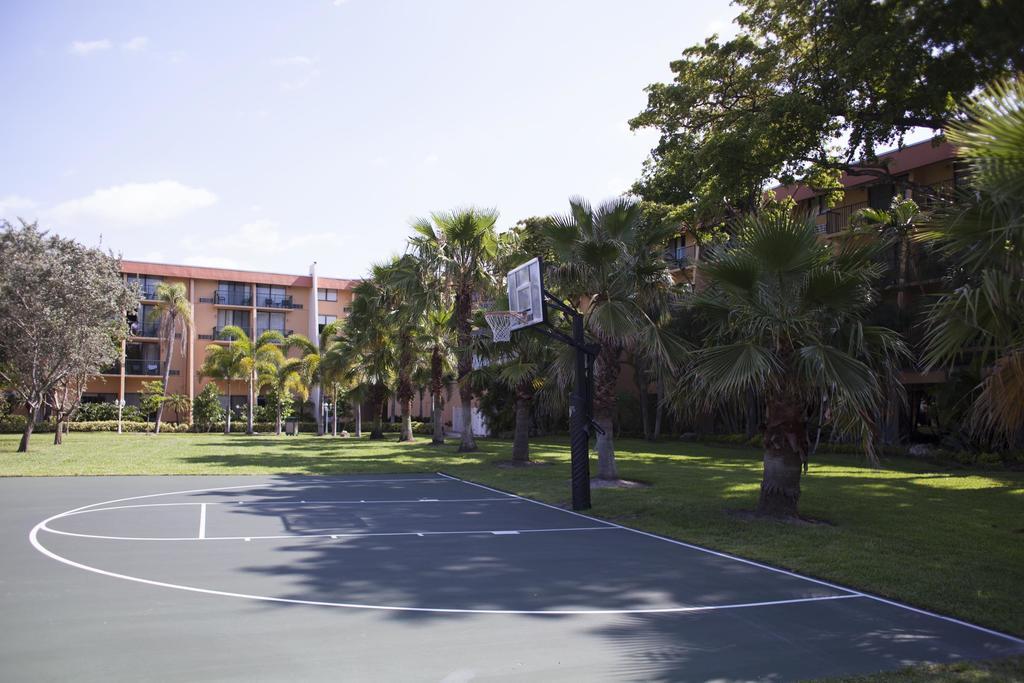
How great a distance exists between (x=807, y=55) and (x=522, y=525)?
1614 centimetres

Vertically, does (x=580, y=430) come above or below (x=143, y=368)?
below

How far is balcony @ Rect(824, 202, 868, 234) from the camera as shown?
31542 millimetres

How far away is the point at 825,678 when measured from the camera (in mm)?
5824

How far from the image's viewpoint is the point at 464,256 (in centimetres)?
2659

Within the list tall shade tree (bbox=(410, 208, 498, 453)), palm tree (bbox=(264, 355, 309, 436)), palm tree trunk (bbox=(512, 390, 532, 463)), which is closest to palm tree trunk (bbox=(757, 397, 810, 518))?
palm tree trunk (bbox=(512, 390, 532, 463))

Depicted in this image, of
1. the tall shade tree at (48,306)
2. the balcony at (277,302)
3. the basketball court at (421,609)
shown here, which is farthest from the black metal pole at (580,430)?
the balcony at (277,302)

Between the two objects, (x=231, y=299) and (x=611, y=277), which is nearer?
(x=611, y=277)

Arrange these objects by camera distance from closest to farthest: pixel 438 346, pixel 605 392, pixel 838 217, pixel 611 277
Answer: pixel 611 277
pixel 605 392
pixel 438 346
pixel 838 217

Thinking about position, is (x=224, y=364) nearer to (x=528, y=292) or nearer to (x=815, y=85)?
(x=528, y=292)

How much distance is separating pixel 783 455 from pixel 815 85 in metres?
12.5

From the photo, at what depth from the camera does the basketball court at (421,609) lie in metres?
6.16

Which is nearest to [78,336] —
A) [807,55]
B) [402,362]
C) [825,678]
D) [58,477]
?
[58,477]

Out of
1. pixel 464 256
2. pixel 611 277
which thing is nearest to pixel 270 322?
pixel 464 256

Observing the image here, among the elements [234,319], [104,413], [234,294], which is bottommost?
[104,413]
